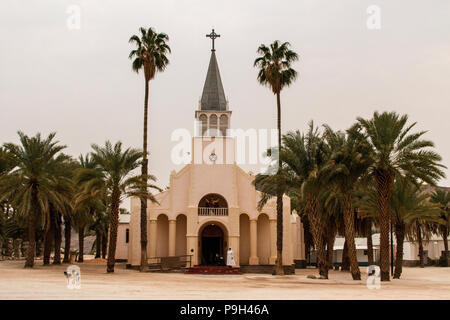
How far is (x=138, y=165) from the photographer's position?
113ft

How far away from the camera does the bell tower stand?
44.6 metres

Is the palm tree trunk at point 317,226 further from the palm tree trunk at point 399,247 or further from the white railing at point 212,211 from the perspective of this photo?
the white railing at point 212,211

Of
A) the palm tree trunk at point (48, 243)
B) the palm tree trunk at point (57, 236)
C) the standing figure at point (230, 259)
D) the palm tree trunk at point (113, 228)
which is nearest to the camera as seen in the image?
the palm tree trunk at point (113, 228)

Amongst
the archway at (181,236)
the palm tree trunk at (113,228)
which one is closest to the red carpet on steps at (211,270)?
the archway at (181,236)

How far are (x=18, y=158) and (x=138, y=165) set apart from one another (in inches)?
308

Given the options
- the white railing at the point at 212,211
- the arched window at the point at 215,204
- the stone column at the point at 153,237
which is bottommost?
the stone column at the point at 153,237

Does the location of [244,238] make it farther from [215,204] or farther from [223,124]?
[223,124]

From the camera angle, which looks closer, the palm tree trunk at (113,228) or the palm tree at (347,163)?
the palm tree at (347,163)

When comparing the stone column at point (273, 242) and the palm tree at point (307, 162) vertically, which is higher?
the palm tree at point (307, 162)

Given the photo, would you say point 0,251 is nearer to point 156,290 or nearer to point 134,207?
point 134,207

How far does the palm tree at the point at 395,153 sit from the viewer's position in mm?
27567

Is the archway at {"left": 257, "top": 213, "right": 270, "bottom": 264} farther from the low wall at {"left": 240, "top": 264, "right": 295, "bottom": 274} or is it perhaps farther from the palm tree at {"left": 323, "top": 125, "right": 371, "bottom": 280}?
the palm tree at {"left": 323, "top": 125, "right": 371, "bottom": 280}

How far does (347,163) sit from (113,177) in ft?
48.2

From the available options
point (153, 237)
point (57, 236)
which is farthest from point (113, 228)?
point (57, 236)
